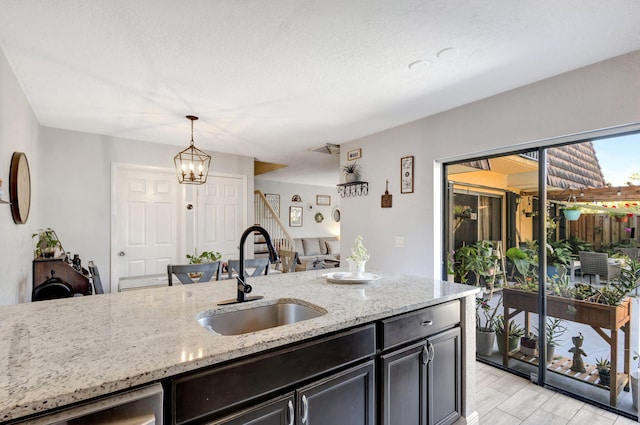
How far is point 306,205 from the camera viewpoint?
925 centimetres

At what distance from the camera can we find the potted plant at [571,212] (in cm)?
256

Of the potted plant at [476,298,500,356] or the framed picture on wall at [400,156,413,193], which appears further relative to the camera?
the framed picture on wall at [400,156,413,193]

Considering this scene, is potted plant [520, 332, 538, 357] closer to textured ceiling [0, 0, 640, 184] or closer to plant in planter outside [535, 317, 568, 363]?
plant in planter outside [535, 317, 568, 363]

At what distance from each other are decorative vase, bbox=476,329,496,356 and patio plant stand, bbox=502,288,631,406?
18 centimetres

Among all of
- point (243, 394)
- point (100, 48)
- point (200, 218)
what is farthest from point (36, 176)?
point (243, 394)

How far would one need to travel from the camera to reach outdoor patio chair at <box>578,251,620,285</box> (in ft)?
7.84

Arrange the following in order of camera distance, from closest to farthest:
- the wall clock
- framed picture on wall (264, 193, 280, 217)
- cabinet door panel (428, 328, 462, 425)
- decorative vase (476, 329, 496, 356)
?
cabinet door panel (428, 328, 462, 425) < the wall clock < decorative vase (476, 329, 496, 356) < framed picture on wall (264, 193, 280, 217)

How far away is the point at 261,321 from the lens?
1677 mm

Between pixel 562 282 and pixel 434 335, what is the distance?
1622 mm

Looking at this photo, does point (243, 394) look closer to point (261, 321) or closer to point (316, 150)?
point (261, 321)

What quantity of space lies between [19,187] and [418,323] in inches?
124

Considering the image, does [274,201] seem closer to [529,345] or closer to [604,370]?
[529,345]

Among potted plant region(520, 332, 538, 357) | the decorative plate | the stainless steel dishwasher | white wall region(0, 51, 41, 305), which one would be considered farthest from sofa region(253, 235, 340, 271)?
the stainless steel dishwasher

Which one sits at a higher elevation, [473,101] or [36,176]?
[473,101]
